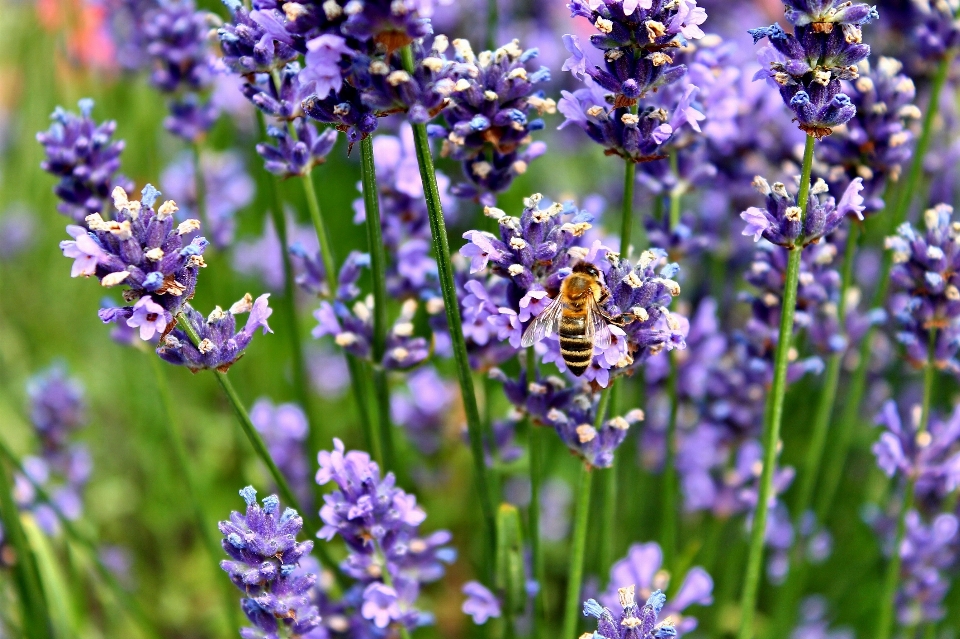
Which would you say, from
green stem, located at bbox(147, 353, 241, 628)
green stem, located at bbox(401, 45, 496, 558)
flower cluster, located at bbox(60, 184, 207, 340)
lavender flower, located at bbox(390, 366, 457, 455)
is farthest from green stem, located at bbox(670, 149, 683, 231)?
green stem, located at bbox(147, 353, 241, 628)

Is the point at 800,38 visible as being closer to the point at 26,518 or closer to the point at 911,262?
the point at 911,262

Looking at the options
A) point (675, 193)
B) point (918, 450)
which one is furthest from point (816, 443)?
point (675, 193)

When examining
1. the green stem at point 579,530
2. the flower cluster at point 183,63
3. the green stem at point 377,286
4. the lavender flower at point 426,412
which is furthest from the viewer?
the lavender flower at point 426,412

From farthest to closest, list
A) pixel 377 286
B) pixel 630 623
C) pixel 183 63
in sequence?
pixel 183 63 → pixel 377 286 → pixel 630 623

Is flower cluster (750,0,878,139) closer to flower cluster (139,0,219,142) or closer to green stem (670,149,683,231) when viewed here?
green stem (670,149,683,231)

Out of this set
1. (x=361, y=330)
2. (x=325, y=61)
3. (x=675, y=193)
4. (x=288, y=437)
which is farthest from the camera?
(x=288, y=437)

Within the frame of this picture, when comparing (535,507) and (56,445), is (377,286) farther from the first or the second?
(56,445)

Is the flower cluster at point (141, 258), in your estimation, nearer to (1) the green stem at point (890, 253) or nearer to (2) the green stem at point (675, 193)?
(2) the green stem at point (675, 193)

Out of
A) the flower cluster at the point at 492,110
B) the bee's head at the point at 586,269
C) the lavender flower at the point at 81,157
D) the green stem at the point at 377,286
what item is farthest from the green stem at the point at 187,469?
the bee's head at the point at 586,269
